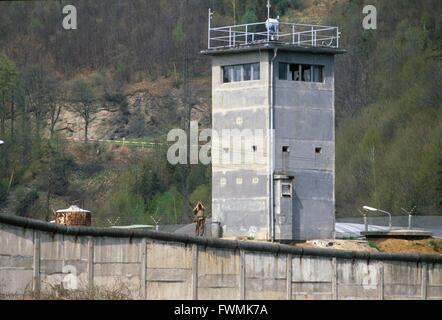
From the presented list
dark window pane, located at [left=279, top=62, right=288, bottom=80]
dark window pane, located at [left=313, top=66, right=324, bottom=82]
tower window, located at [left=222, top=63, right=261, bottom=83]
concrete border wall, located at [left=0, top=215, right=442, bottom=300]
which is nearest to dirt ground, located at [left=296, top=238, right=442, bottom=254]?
dark window pane, located at [left=279, top=62, right=288, bottom=80]

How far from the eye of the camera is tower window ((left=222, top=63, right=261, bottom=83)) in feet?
245

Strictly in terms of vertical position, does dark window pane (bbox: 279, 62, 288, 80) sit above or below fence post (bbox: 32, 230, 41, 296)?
above

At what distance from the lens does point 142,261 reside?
53.2 metres

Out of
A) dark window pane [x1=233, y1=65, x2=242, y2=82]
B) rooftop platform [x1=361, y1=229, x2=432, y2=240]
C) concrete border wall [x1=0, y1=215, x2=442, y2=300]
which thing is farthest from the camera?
dark window pane [x1=233, y1=65, x2=242, y2=82]

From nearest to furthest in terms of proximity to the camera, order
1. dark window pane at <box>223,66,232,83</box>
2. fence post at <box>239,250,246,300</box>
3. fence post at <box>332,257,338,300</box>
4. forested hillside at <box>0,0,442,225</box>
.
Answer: fence post at <box>239,250,246,300</box>, fence post at <box>332,257,338,300</box>, dark window pane at <box>223,66,232,83</box>, forested hillside at <box>0,0,442,225</box>

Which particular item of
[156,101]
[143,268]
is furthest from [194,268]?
[156,101]

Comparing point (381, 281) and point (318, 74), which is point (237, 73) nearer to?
point (318, 74)

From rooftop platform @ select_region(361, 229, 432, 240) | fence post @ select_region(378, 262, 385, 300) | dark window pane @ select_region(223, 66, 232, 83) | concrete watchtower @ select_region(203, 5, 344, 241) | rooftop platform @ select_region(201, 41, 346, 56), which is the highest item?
rooftop platform @ select_region(201, 41, 346, 56)

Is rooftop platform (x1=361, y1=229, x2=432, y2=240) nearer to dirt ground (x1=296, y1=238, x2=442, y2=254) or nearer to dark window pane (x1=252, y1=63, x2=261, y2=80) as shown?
dirt ground (x1=296, y1=238, x2=442, y2=254)

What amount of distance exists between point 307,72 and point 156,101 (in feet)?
258

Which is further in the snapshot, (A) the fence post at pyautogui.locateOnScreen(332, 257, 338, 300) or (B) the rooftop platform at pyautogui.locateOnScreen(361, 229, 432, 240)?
(B) the rooftop platform at pyautogui.locateOnScreen(361, 229, 432, 240)

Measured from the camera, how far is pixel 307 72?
7588cm

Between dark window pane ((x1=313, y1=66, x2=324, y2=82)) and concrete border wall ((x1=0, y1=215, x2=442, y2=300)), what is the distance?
1766 cm
